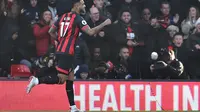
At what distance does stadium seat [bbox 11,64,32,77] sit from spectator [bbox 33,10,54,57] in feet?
2.01

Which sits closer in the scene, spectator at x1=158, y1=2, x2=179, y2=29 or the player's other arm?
the player's other arm

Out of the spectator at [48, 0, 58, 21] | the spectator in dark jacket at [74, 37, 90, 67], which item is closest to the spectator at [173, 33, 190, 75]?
the spectator in dark jacket at [74, 37, 90, 67]

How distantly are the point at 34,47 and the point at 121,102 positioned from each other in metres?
2.40

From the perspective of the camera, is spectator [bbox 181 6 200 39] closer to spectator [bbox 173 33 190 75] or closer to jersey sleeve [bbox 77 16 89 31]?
spectator [bbox 173 33 190 75]

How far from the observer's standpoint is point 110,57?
40.8 ft

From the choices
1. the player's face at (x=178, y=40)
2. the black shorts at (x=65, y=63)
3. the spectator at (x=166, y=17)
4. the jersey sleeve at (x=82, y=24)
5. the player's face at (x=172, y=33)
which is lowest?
the black shorts at (x=65, y=63)

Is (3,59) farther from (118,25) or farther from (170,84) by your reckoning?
(170,84)

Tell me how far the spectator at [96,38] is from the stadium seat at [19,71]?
1.52m

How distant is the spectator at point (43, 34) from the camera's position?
12305mm

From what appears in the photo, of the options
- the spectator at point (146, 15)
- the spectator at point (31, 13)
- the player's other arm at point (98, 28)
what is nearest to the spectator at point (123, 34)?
the spectator at point (146, 15)

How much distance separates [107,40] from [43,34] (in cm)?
145

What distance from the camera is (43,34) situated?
12.3m

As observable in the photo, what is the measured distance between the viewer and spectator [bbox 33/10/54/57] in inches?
484

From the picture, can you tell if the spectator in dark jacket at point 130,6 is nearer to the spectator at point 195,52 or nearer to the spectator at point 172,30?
the spectator at point 172,30
